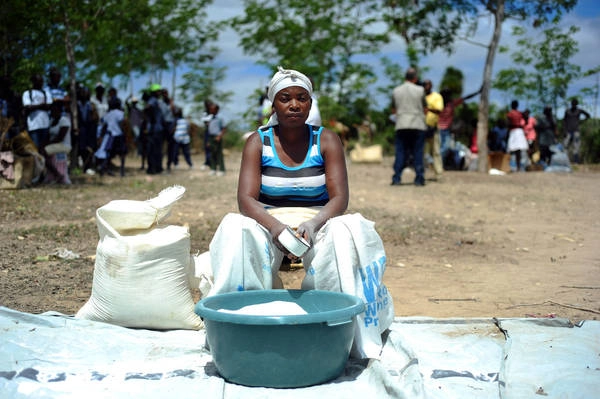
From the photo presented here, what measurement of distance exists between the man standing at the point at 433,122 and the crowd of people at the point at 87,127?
4154mm

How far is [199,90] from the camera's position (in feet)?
82.6

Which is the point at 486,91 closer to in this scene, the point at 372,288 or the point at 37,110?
the point at 37,110

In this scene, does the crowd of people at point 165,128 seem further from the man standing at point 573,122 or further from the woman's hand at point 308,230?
the woman's hand at point 308,230

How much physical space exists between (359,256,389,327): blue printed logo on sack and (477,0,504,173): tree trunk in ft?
37.9

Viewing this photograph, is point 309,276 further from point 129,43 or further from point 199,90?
point 199,90

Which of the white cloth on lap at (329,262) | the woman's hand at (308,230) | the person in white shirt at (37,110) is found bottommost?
the white cloth on lap at (329,262)

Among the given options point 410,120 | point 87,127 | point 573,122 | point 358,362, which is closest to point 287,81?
point 358,362

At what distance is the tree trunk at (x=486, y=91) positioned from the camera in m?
13.8

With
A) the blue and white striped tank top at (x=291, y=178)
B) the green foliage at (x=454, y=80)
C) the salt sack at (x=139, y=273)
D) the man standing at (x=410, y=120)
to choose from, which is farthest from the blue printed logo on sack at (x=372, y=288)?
the green foliage at (x=454, y=80)

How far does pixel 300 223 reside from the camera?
310 centimetres

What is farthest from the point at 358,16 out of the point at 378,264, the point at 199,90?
the point at 378,264

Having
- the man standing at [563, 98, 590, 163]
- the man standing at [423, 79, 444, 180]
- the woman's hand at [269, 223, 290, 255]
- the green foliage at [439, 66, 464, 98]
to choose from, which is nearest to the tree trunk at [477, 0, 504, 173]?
the man standing at [423, 79, 444, 180]

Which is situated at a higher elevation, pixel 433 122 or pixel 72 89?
pixel 72 89

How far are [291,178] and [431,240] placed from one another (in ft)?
11.0
